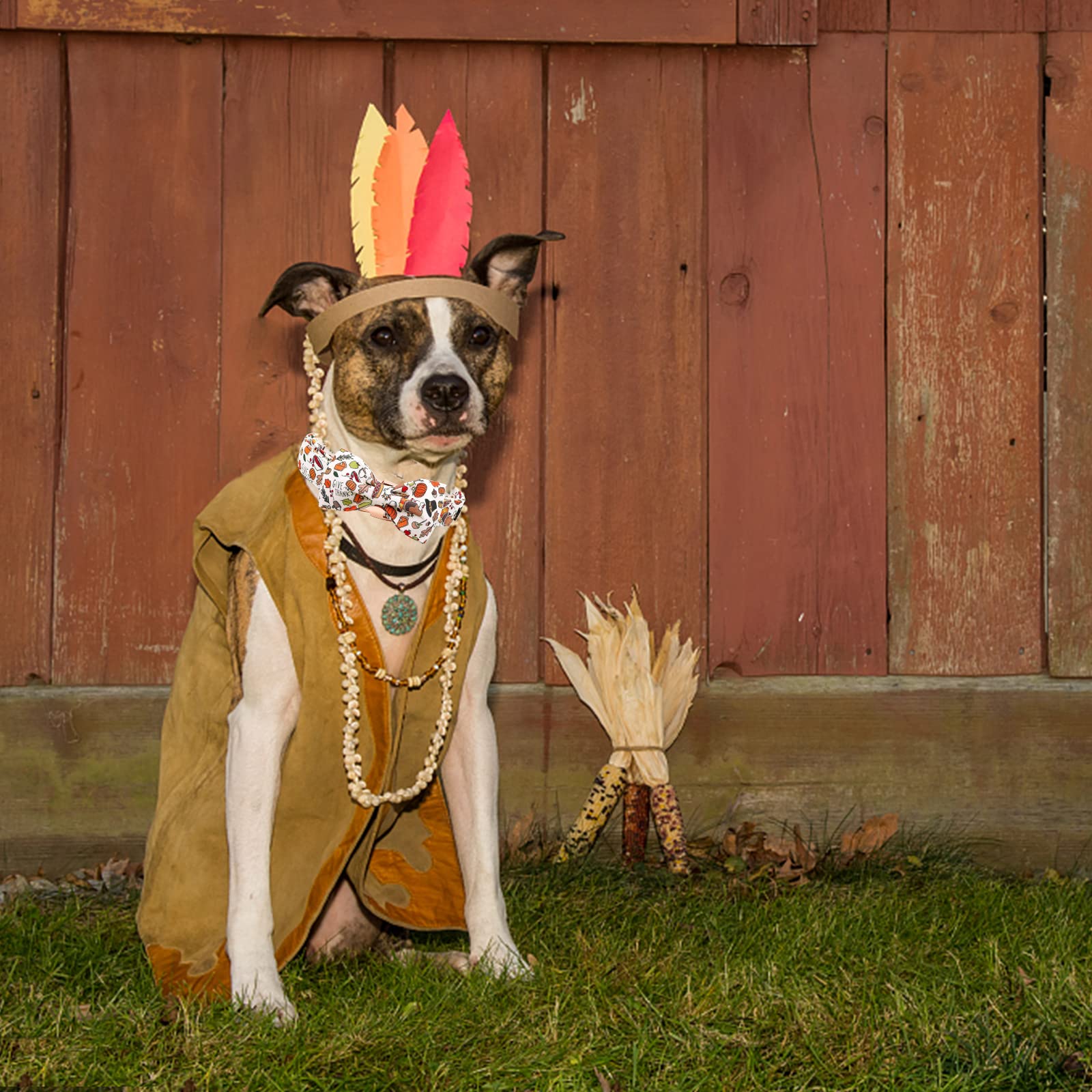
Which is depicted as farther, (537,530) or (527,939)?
(537,530)

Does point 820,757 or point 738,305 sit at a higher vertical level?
point 738,305

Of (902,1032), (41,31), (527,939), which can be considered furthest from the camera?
(41,31)

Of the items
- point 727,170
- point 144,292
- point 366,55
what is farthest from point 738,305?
point 144,292

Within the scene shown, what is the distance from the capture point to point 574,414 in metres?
4.07

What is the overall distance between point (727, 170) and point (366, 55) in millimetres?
1092

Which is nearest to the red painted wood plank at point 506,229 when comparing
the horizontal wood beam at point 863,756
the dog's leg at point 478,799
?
the horizontal wood beam at point 863,756

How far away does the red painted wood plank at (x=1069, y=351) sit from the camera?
408 centimetres

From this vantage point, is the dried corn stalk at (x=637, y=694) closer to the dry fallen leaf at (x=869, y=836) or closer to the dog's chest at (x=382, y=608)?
the dry fallen leaf at (x=869, y=836)

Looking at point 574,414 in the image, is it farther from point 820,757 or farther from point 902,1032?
point 902,1032

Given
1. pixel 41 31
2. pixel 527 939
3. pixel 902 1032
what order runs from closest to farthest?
1. pixel 902 1032
2. pixel 527 939
3. pixel 41 31

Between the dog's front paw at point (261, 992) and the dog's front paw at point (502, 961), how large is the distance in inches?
16.6

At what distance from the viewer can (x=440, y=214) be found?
117 inches

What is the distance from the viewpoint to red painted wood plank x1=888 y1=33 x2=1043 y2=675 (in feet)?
13.4

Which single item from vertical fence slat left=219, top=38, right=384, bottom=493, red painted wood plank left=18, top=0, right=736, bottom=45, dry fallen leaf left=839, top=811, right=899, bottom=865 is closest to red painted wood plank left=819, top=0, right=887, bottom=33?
red painted wood plank left=18, top=0, right=736, bottom=45
